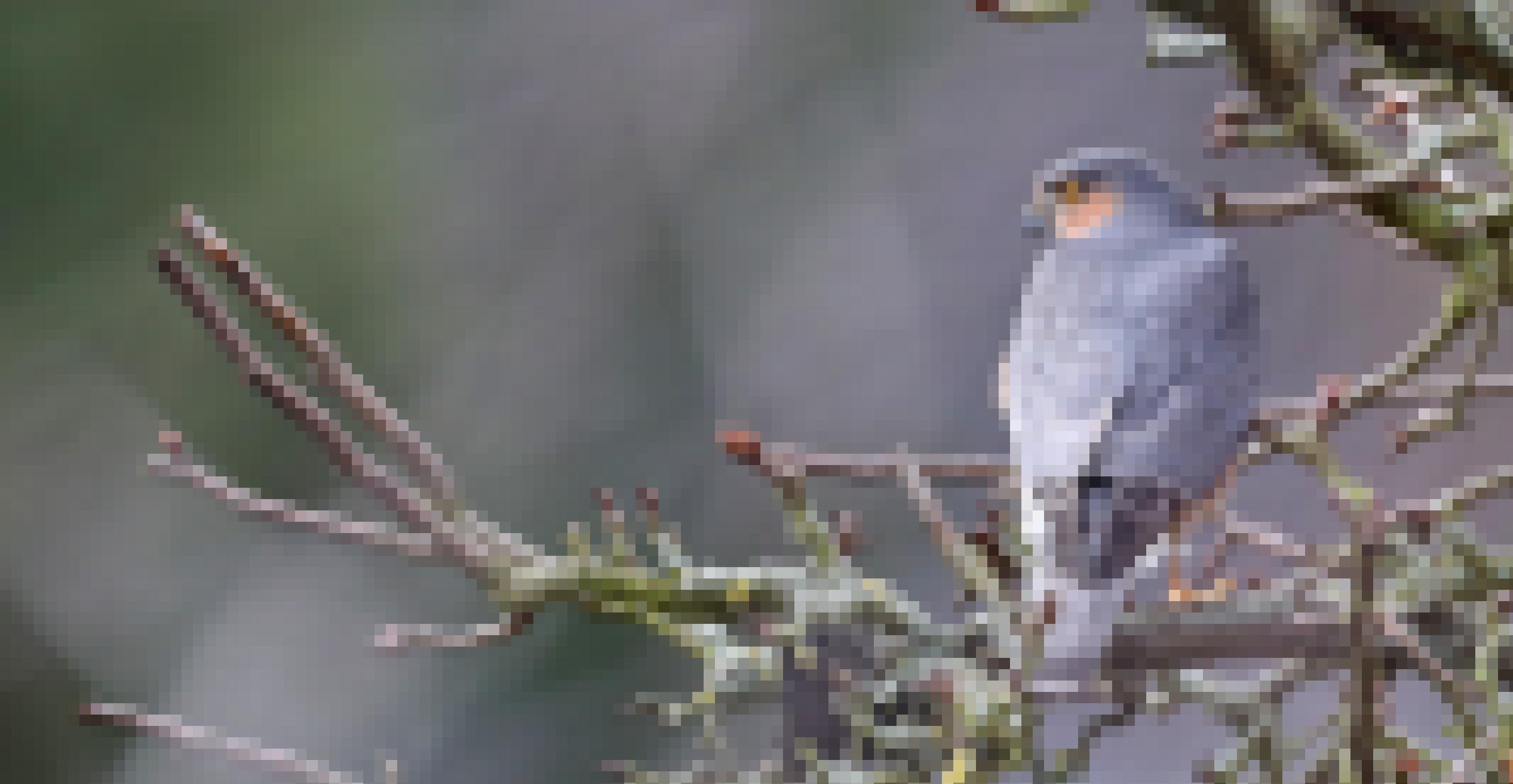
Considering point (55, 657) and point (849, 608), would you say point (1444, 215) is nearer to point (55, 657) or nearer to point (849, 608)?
point (849, 608)

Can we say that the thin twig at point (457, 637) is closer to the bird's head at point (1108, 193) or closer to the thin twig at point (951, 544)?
the thin twig at point (951, 544)

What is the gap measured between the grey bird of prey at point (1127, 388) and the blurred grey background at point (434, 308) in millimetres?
1541

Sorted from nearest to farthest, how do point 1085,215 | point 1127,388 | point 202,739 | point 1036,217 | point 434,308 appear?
point 202,739, point 1127,388, point 1085,215, point 1036,217, point 434,308

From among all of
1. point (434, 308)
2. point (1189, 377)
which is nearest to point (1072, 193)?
point (1189, 377)

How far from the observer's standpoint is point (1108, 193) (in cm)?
143

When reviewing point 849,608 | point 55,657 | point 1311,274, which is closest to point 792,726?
point 849,608

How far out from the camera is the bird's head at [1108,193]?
1401 mm

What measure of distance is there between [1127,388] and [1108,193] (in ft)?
1.27

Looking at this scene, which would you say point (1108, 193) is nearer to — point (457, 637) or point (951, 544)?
point (951, 544)

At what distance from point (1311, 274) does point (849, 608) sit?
1522 mm

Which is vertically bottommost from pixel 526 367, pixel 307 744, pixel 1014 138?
pixel 307 744

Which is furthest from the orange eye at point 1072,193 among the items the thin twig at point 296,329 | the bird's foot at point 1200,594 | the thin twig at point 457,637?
the thin twig at point 296,329

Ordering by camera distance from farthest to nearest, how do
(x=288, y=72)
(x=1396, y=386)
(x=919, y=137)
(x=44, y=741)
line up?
(x=288, y=72) → (x=44, y=741) → (x=919, y=137) → (x=1396, y=386)

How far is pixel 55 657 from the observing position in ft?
10.4
